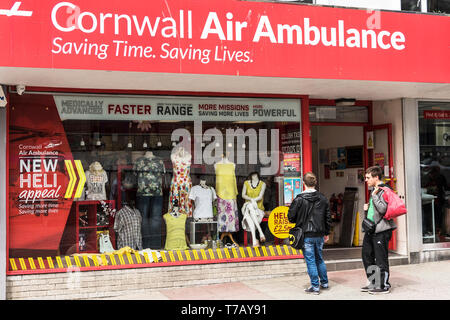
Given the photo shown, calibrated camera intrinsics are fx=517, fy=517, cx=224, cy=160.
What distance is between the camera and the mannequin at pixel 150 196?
25.7ft

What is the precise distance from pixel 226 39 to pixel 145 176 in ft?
7.99

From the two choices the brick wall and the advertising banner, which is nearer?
the brick wall

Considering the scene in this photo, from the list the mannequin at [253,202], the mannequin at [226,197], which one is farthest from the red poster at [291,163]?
the mannequin at [226,197]

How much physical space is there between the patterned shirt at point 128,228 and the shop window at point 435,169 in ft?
16.4

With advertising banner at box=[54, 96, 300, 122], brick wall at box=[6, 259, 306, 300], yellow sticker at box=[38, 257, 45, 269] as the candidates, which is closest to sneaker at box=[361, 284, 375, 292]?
brick wall at box=[6, 259, 306, 300]

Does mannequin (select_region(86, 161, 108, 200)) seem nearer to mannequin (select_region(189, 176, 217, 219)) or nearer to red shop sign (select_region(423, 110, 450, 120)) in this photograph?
mannequin (select_region(189, 176, 217, 219))

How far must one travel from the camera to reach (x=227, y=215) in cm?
823

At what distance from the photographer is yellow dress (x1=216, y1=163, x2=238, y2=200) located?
8.21 m

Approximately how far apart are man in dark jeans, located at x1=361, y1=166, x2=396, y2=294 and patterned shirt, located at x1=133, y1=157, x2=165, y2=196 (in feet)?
10.2

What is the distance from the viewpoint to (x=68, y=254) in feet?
23.8

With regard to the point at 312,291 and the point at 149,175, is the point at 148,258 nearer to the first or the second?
the point at 149,175

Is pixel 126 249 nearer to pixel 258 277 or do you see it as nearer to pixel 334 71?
pixel 258 277
